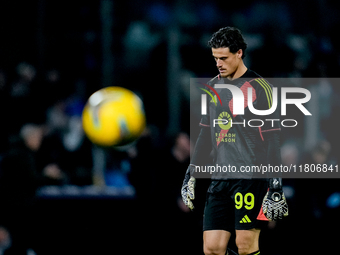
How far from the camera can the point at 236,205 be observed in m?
4.33

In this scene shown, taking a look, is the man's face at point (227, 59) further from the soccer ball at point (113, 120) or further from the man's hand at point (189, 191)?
the soccer ball at point (113, 120)

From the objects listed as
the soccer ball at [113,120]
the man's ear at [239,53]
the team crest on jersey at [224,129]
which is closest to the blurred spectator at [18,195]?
the soccer ball at [113,120]

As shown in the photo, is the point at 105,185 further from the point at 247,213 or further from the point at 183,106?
the point at 247,213

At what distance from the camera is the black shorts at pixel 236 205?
4297mm

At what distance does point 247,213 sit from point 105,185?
3821mm

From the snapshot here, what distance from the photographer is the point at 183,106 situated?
25.8ft

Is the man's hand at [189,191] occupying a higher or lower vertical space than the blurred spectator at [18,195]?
higher

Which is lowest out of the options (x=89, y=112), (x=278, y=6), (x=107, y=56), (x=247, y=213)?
(x=247, y=213)

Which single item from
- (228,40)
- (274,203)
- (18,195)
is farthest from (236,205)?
(18,195)

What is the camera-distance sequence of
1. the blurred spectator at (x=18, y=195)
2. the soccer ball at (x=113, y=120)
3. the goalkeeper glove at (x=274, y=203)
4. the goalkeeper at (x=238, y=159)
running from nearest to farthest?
the goalkeeper glove at (x=274, y=203), the goalkeeper at (x=238, y=159), the soccer ball at (x=113, y=120), the blurred spectator at (x=18, y=195)

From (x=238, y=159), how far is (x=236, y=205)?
396 mm

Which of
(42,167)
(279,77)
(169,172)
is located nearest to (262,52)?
(279,77)

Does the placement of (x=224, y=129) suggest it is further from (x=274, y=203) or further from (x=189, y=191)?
(x=274, y=203)

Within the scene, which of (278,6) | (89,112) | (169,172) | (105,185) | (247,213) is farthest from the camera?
(278,6)
